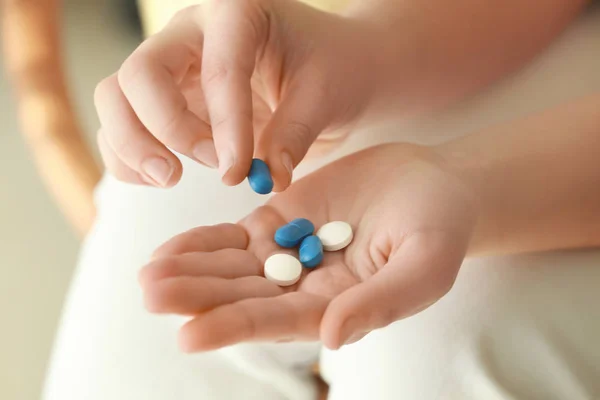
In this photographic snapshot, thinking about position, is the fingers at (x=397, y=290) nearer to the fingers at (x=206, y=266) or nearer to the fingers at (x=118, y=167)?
the fingers at (x=206, y=266)

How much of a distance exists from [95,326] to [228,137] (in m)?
0.32

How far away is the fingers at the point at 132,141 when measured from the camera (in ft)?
2.10

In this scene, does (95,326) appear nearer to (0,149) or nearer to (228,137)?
(228,137)

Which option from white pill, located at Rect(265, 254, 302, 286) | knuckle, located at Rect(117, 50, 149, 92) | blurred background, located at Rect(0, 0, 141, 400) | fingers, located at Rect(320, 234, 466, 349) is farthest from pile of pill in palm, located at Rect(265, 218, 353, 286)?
blurred background, located at Rect(0, 0, 141, 400)

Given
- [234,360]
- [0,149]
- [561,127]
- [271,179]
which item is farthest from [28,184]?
[561,127]

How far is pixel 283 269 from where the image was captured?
60cm

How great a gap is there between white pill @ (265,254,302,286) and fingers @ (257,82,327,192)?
69 millimetres

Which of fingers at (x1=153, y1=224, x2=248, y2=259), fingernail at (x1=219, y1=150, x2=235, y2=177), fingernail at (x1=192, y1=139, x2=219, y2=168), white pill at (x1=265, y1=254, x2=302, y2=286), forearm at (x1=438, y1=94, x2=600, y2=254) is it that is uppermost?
fingernail at (x1=219, y1=150, x2=235, y2=177)

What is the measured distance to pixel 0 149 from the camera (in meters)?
1.72

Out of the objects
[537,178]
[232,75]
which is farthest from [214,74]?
[537,178]

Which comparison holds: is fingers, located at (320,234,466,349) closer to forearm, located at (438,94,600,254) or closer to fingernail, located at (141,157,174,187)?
forearm, located at (438,94,600,254)

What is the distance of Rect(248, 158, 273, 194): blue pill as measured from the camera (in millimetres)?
594

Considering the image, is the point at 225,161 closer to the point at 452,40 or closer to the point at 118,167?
the point at 118,167

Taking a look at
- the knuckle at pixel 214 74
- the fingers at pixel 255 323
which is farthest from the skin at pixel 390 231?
the knuckle at pixel 214 74
